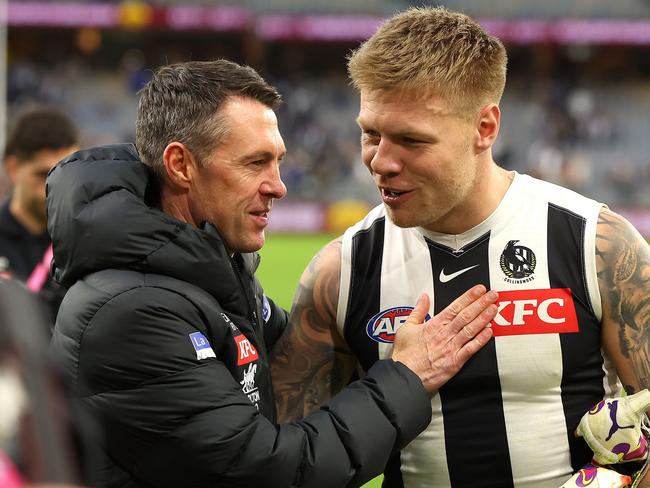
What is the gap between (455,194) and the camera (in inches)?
110

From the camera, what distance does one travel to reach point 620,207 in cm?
2303

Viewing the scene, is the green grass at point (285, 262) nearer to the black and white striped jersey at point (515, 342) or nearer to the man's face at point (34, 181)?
the man's face at point (34, 181)

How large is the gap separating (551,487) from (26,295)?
1.98m

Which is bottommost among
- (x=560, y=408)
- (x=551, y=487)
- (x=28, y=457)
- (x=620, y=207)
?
(x=620, y=207)

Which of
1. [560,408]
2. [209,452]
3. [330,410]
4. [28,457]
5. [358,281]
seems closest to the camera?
[28,457]

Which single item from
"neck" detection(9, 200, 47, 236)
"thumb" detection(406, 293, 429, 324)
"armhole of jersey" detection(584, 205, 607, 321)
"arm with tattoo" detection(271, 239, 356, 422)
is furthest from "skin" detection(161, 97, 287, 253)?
"neck" detection(9, 200, 47, 236)

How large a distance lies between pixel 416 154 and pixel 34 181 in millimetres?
3207

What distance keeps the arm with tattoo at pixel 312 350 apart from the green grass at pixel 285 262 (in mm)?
7124

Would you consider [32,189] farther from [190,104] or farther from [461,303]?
[461,303]

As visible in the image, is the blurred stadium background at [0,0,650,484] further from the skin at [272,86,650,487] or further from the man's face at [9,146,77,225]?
the skin at [272,86,650,487]

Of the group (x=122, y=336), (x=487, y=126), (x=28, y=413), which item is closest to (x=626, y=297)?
(x=487, y=126)

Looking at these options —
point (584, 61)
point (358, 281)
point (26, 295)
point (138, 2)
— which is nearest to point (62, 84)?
point (138, 2)

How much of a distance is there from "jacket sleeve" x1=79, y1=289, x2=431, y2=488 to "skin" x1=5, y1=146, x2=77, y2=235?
3048 mm

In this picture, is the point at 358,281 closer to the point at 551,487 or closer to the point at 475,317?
the point at 475,317
